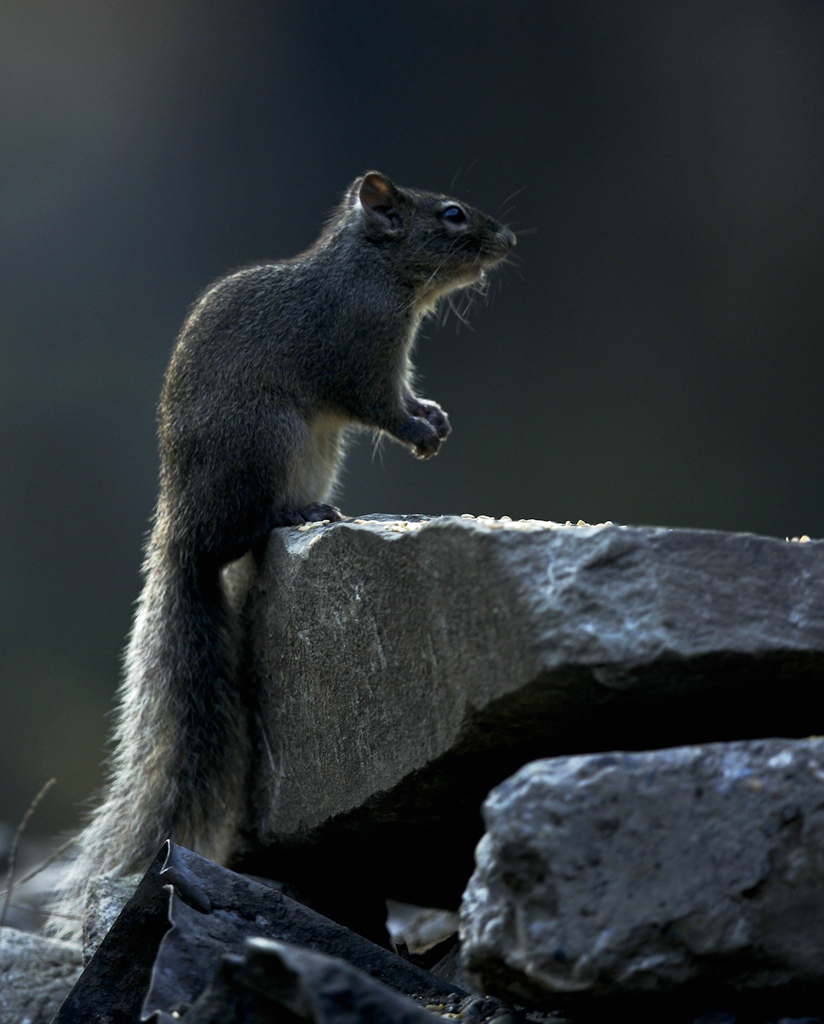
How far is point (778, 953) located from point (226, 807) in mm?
1741

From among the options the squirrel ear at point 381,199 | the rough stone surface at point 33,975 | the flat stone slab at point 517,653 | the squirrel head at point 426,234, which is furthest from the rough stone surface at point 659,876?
the squirrel ear at point 381,199

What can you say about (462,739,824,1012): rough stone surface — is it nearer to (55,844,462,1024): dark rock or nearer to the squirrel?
(55,844,462,1024): dark rock

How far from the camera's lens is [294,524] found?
302cm

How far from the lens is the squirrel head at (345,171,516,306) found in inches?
143

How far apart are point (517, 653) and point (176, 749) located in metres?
1.44

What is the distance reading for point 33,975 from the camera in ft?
9.30

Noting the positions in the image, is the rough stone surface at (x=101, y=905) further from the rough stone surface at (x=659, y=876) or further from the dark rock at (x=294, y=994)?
the rough stone surface at (x=659, y=876)

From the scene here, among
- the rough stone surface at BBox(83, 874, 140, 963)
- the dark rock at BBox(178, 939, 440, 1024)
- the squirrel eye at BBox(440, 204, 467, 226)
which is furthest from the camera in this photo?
the squirrel eye at BBox(440, 204, 467, 226)

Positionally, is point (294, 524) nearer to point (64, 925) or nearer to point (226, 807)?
point (226, 807)

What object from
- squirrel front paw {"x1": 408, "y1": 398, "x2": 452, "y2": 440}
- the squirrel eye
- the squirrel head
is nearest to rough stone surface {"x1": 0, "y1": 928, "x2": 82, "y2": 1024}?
squirrel front paw {"x1": 408, "y1": 398, "x2": 452, "y2": 440}

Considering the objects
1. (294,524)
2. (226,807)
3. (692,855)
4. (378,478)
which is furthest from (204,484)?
(378,478)

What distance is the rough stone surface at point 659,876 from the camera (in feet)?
4.99

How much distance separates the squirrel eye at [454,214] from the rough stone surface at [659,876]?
2.49 metres

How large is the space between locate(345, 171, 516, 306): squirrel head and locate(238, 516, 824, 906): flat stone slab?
4.33 feet
